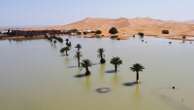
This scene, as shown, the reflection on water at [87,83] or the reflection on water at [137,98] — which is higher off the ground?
the reflection on water at [87,83]

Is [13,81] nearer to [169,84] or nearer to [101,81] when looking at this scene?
[101,81]

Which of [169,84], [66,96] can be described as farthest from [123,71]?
[66,96]

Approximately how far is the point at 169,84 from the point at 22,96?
25380mm

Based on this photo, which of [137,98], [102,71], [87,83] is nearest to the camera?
[137,98]

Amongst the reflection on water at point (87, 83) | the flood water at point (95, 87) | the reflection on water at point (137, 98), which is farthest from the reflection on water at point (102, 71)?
the reflection on water at point (137, 98)

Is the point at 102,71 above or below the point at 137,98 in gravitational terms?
above

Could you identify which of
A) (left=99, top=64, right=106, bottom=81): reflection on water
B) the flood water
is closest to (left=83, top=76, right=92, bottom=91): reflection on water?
the flood water

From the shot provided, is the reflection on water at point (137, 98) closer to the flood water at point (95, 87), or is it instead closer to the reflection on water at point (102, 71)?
the flood water at point (95, 87)

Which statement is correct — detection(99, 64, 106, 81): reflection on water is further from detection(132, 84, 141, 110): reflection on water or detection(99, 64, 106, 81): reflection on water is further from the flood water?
detection(132, 84, 141, 110): reflection on water

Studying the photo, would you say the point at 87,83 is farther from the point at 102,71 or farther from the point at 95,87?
the point at 102,71

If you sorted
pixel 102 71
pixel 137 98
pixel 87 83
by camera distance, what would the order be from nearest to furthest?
pixel 137 98 < pixel 87 83 < pixel 102 71

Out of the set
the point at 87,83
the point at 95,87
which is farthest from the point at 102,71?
the point at 95,87

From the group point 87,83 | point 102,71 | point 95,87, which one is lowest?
point 95,87

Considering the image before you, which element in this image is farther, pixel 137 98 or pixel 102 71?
pixel 102 71
